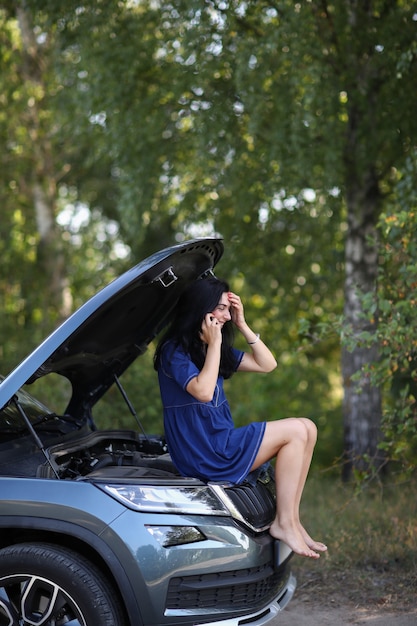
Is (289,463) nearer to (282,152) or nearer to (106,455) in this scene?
(106,455)

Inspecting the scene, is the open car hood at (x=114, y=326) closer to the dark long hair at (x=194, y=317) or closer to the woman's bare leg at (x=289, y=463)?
the dark long hair at (x=194, y=317)

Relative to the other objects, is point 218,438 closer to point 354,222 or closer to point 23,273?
point 354,222

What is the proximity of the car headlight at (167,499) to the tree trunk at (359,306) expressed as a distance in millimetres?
4851

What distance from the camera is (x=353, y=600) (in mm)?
5043

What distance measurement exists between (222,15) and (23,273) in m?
9.43

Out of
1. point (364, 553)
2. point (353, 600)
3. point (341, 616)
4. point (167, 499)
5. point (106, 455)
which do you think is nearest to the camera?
point (167, 499)

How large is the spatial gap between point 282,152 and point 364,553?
13.7ft

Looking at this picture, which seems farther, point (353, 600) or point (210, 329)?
point (353, 600)

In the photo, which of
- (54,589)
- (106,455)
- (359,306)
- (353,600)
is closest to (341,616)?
(353,600)

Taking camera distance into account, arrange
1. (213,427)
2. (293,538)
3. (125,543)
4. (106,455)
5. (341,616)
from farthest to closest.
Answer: (341,616)
(106,455)
(213,427)
(293,538)
(125,543)

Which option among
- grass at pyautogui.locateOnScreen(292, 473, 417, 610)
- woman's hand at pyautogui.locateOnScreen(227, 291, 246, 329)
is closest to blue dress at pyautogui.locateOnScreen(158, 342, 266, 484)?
woman's hand at pyautogui.locateOnScreen(227, 291, 246, 329)

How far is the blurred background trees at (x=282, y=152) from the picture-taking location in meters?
6.69

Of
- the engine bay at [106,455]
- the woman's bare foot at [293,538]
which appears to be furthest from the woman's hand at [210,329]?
the woman's bare foot at [293,538]

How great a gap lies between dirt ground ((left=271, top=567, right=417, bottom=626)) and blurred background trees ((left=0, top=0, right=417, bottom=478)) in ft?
3.39
